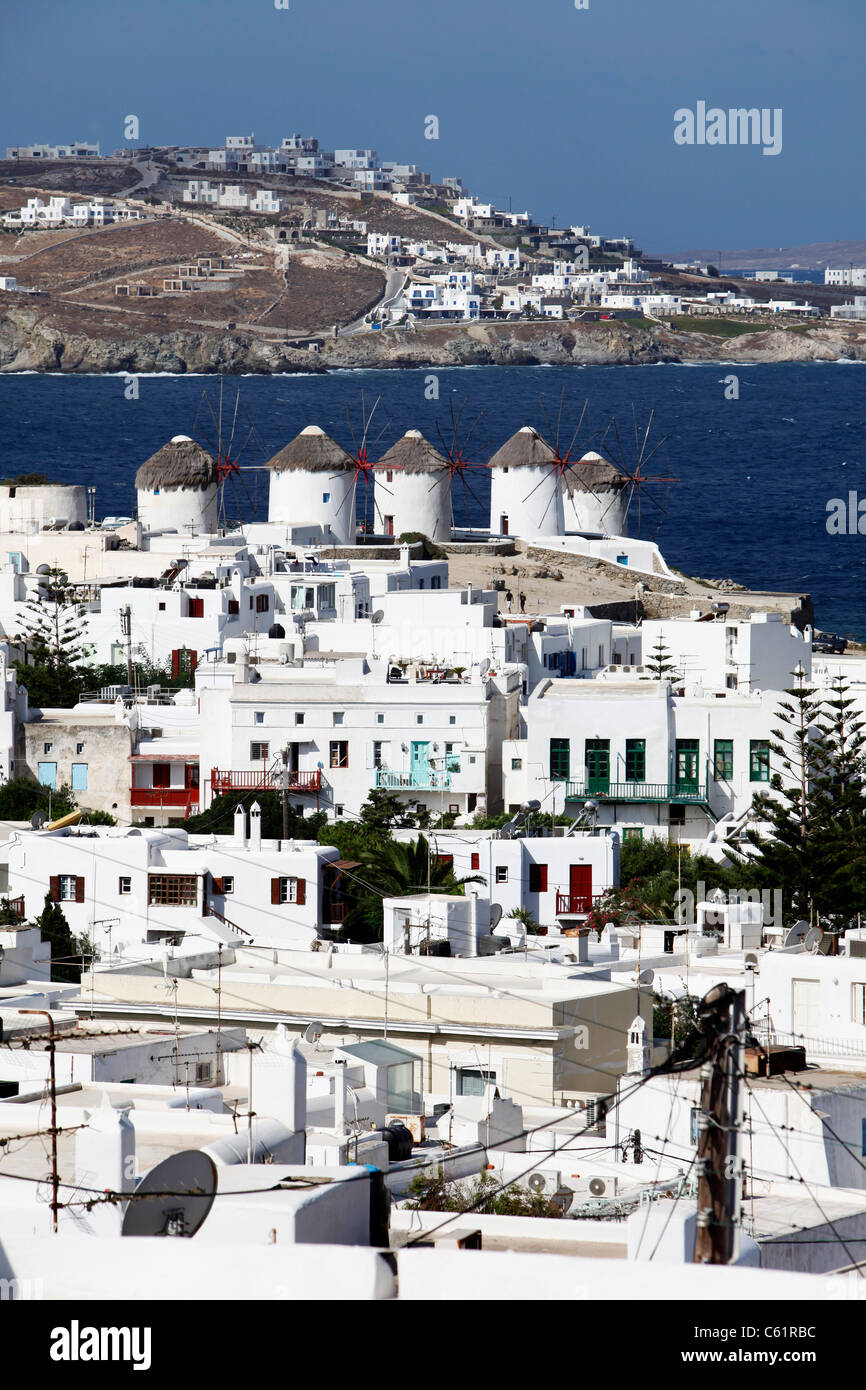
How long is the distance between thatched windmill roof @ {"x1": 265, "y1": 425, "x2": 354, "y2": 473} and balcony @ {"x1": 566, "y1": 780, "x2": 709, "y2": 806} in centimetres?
2438

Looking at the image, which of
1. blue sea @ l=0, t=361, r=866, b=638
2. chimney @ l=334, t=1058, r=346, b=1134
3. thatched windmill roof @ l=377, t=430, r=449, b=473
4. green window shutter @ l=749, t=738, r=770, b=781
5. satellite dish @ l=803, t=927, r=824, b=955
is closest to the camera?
chimney @ l=334, t=1058, r=346, b=1134

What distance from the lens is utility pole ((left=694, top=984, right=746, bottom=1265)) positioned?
808 centimetres

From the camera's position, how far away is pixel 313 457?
57688mm

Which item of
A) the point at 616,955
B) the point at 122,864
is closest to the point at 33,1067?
the point at 616,955

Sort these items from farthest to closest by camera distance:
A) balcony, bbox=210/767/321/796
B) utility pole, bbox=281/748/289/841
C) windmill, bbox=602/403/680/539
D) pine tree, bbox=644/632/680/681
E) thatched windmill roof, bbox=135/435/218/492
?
windmill, bbox=602/403/680/539
thatched windmill roof, bbox=135/435/218/492
pine tree, bbox=644/632/680/681
balcony, bbox=210/767/321/796
utility pole, bbox=281/748/289/841

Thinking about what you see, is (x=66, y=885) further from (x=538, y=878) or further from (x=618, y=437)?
(x=618, y=437)

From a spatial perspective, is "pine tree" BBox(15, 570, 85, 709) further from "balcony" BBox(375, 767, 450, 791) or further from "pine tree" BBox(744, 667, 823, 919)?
"pine tree" BBox(744, 667, 823, 919)

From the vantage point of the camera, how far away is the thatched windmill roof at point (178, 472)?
55.9 m

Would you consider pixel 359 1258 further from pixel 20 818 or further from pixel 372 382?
pixel 372 382

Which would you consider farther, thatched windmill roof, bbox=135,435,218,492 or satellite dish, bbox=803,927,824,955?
thatched windmill roof, bbox=135,435,218,492

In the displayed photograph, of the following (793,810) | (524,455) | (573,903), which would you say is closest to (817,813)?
(793,810)

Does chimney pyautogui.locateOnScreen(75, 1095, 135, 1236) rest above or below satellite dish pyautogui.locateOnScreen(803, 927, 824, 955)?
above

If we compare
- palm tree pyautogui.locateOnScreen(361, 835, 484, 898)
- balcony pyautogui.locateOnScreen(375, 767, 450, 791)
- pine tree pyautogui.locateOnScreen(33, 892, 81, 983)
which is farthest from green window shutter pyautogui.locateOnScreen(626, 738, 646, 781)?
pine tree pyautogui.locateOnScreen(33, 892, 81, 983)
